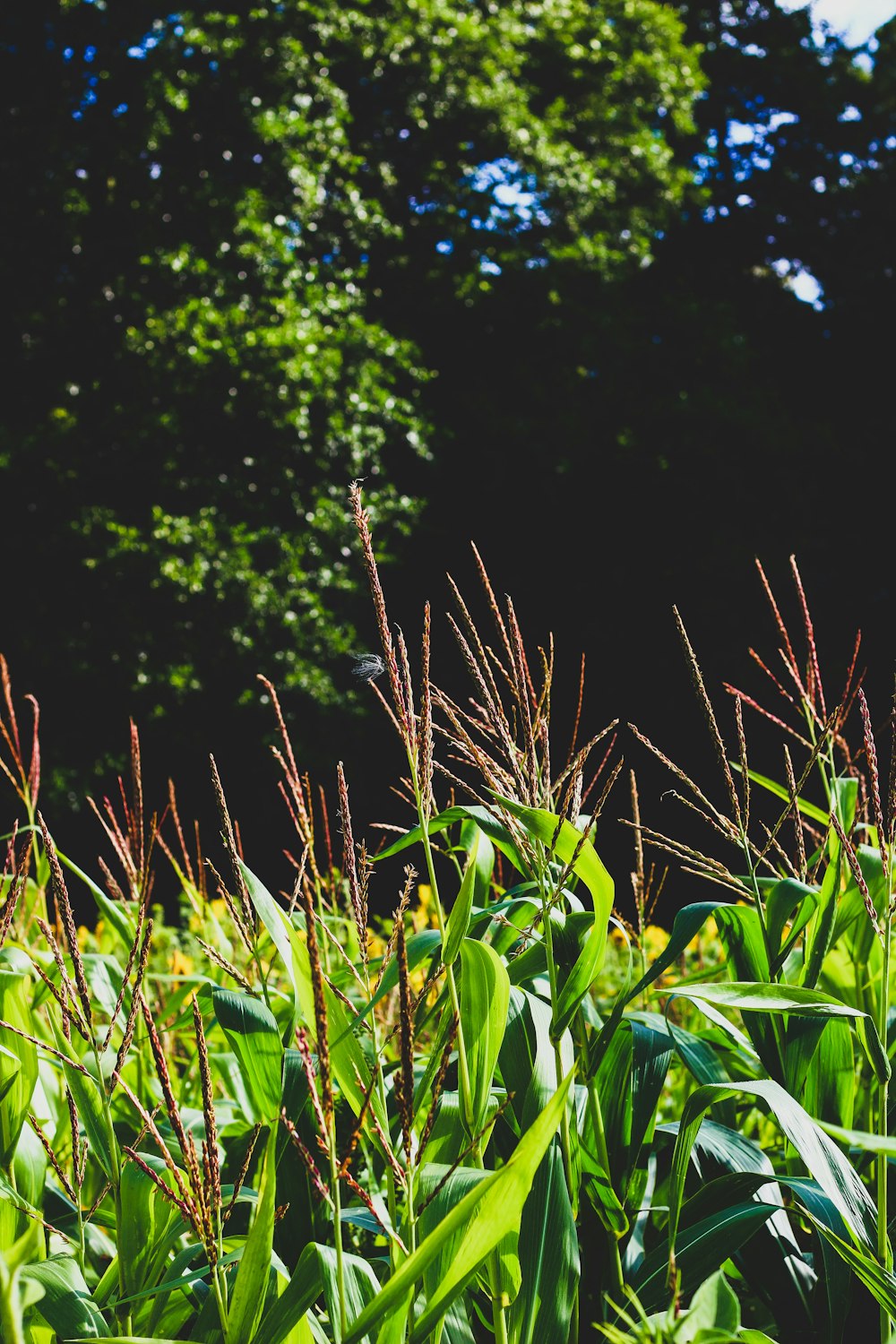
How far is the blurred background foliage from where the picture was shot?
6.38 m

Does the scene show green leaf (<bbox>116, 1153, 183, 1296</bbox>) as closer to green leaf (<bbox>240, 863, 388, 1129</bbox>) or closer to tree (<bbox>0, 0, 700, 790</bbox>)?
green leaf (<bbox>240, 863, 388, 1129</bbox>)

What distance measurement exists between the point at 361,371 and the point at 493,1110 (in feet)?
21.4

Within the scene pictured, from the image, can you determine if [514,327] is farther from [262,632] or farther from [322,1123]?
[322,1123]

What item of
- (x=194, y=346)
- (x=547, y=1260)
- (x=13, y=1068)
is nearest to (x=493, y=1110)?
(x=547, y=1260)

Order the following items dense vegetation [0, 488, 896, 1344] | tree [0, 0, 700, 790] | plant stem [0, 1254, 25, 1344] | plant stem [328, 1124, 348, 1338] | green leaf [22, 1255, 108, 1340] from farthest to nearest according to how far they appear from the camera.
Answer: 1. tree [0, 0, 700, 790]
2. green leaf [22, 1255, 108, 1340]
3. dense vegetation [0, 488, 896, 1344]
4. plant stem [328, 1124, 348, 1338]
5. plant stem [0, 1254, 25, 1344]

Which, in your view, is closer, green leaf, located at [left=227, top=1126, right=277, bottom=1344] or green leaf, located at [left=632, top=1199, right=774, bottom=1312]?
green leaf, located at [left=227, top=1126, right=277, bottom=1344]

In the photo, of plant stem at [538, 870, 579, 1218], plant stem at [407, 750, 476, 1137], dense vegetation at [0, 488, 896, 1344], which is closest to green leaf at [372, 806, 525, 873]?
dense vegetation at [0, 488, 896, 1344]

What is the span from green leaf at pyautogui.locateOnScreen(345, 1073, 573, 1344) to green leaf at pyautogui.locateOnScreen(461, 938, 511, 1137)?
0.54 ft

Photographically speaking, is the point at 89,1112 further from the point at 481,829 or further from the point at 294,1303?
the point at 481,829

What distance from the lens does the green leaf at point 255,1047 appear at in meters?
1.04

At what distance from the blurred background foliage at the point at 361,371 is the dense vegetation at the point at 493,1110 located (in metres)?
5.05

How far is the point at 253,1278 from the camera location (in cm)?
70

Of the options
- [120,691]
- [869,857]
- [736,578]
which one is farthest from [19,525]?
[869,857]

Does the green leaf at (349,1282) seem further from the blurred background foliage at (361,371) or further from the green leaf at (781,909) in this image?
the blurred background foliage at (361,371)
